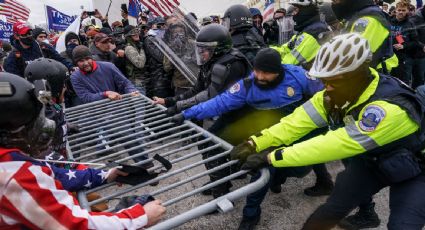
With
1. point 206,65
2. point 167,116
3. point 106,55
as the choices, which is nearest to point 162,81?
point 106,55

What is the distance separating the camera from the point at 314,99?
2.45 metres

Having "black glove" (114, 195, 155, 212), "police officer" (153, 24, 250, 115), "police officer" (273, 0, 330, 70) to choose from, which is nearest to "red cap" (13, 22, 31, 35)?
"police officer" (153, 24, 250, 115)

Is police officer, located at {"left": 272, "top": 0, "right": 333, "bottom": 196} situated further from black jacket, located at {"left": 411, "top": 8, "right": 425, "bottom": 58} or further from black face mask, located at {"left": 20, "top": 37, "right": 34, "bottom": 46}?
black face mask, located at {"left": 20, "top": 37, "right": 34, "bottom": 46}

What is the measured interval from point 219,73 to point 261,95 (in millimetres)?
561

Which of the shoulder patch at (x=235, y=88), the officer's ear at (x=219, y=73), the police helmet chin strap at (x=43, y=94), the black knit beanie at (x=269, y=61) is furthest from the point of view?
the officer's ear at (x=219, y=73)

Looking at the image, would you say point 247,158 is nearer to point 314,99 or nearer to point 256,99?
point 314,99

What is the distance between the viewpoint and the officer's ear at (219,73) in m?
3.37

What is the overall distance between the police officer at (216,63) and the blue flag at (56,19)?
1043 cm

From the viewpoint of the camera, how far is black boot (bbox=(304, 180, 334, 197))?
3658 mm

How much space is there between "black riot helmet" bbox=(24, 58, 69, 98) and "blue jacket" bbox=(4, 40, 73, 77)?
3235 millimetres

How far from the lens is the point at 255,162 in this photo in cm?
206

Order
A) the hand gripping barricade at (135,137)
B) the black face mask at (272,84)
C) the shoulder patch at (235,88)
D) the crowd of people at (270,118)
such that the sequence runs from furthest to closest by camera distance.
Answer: the shoulder patch at (235,88), the black face mask at (272,84), the hand gripping barricade at (135,137), the crowd of people at (270,118)

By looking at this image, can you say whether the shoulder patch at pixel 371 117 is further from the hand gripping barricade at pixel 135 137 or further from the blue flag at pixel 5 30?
the blue flag at pixel 5 30

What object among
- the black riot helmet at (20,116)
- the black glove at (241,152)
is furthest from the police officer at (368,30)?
the black riot helmet at (20,116)
